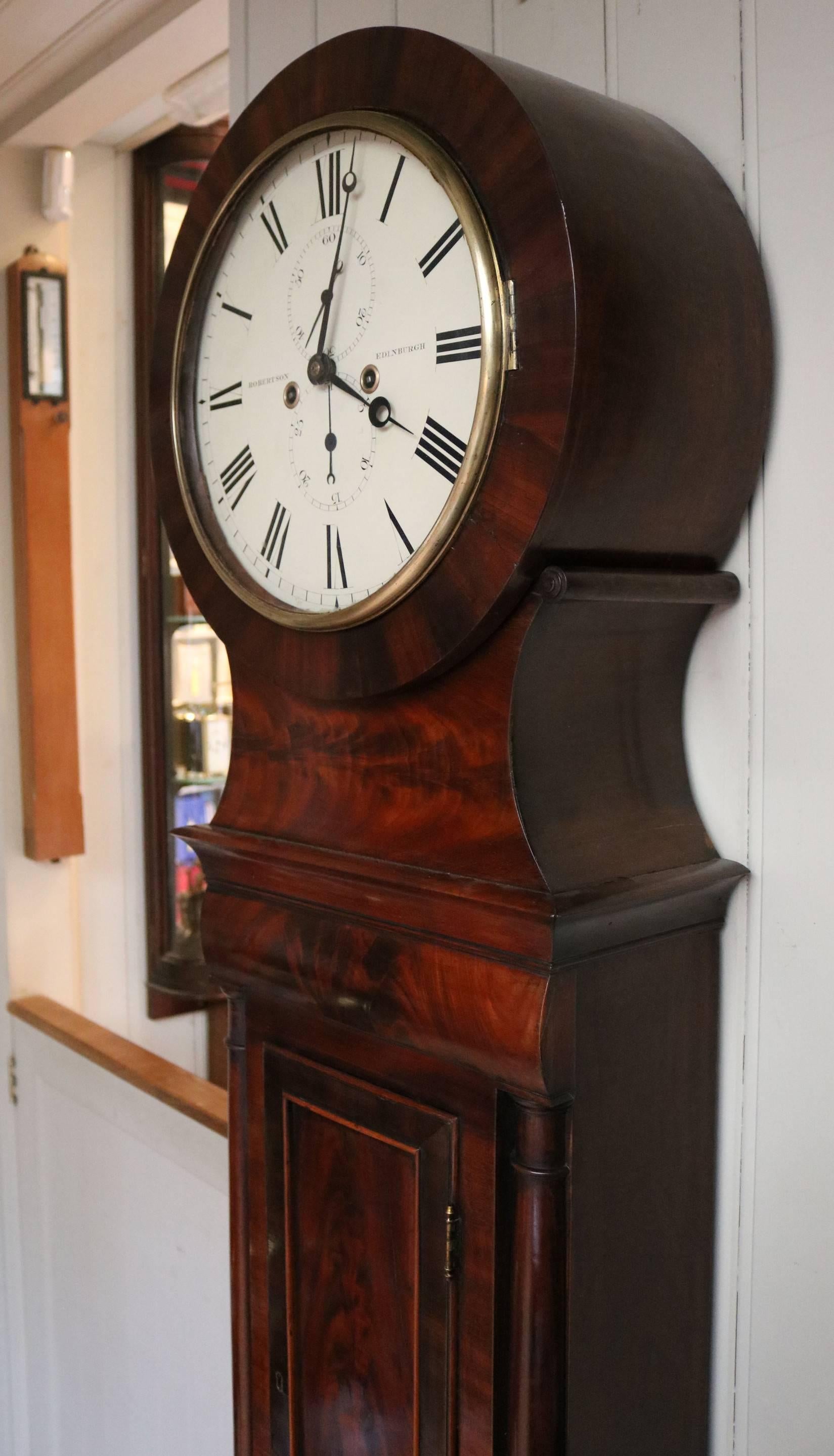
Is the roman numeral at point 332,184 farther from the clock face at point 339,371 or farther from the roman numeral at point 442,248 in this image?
the roman numeral at point 442,248

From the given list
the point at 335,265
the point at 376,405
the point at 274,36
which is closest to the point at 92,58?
the point at 274,36

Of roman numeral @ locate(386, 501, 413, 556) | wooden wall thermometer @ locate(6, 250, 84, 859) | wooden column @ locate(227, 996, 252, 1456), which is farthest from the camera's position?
wooden wall thermometer @ locate(6, 250, 84, 859)

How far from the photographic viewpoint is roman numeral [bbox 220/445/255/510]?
102 centimetres

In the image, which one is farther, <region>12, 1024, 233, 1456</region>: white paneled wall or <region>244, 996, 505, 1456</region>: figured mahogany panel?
<region>12, 1024, 233, 1456</region>: white paneled wall

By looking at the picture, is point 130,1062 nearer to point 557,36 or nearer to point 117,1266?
point 117,1266

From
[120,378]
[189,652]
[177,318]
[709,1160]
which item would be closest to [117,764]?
[189,652]

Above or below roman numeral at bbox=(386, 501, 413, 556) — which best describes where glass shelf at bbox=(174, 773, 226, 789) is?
below

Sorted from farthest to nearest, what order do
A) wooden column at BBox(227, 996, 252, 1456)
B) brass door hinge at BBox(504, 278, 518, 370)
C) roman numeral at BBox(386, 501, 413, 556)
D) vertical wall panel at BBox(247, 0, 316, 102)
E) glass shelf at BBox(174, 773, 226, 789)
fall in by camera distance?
glass shelf at BBox(174, 773, 226, 789), vertical wall panel at BBox(247, 0, 316, 102), wooden column at BBox(227, 996, 252, 1456), roman numeral at BBox(386, 501, 413, 556), brass door hinge at BBox(504, 278, 518, 370)

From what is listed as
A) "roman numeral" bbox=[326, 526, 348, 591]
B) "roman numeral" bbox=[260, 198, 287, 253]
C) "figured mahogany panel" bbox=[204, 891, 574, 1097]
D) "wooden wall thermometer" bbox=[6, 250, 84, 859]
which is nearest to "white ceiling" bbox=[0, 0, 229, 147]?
"wooden wall thermometer" bbox=[6, 250, 84, 859]

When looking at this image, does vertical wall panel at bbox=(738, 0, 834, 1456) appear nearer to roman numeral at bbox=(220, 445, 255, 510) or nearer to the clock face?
the clock face

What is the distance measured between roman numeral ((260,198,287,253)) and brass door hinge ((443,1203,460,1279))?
74cm


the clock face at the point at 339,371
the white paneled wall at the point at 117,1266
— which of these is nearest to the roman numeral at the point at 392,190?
the clock face at the point at 339,371

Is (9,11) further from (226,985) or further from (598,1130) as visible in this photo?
(598,1130)

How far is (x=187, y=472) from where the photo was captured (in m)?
1.07
